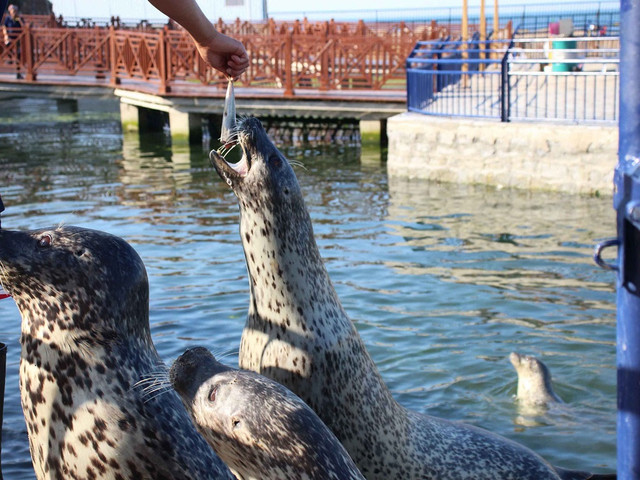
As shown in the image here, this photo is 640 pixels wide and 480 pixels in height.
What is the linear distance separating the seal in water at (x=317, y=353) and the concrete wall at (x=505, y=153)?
320 inches

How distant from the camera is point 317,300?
13.4ft

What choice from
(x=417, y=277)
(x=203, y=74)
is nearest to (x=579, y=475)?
(x=417, y=277)

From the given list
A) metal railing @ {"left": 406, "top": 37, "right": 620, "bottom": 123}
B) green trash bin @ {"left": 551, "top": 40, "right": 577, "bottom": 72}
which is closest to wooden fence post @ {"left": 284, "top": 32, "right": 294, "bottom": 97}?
metal railing @ {"left": 406, "top": 37, "right": 620, "bottom": 123}

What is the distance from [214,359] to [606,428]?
308 cm

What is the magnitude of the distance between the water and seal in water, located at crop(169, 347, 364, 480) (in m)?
0.73

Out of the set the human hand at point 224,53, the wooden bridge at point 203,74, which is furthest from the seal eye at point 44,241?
the wooden bridge at point 203,74

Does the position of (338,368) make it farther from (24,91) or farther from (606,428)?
(24,91)

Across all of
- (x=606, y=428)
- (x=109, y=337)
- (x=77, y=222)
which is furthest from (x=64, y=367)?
(x=77, y=222)

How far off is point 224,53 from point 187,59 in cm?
1568

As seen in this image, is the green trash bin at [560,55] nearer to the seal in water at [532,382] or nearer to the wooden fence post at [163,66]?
the wooden fence post at [163,66]

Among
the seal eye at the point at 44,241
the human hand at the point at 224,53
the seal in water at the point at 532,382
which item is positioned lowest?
the seal in water at the point at 532,382

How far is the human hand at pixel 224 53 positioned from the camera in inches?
148

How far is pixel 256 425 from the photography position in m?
2.97

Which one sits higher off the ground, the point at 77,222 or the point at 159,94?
the point at 159,94
